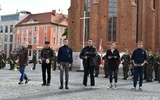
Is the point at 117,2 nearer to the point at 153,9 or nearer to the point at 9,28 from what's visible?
the point at 153,9

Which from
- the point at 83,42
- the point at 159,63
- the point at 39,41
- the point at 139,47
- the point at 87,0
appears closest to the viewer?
the point at 139,47

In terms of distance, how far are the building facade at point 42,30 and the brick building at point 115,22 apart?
32.6 meters

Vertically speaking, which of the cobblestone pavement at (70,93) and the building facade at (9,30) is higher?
the building facade at (9,30)

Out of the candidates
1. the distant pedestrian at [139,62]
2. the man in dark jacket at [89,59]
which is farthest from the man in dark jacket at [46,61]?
the distant pedestrian at [139,62]

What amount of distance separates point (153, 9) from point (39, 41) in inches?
1529

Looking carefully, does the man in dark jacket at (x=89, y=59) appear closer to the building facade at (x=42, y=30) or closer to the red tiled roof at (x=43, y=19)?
the building facade at (x=42, y=30)

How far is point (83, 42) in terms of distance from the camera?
107 ft

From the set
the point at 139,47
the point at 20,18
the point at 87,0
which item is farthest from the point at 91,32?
the point at 20,18

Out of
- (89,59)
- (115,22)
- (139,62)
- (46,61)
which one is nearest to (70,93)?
(89,59)

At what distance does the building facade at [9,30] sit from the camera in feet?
259

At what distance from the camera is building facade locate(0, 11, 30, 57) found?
78.9 meters

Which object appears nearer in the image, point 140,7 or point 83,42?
point 83,42

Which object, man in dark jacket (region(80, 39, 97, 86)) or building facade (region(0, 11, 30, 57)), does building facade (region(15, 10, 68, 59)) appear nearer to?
building facade (region(0, 11, 30, 57))

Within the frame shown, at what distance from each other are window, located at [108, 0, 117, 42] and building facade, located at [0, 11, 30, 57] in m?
49.0
